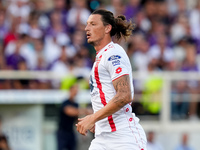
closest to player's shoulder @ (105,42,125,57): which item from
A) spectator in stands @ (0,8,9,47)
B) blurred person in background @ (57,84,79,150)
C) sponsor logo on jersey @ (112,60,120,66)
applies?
sponsor logo on jersey @ (112,60,120,66)

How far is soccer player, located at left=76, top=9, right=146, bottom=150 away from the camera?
4.50m

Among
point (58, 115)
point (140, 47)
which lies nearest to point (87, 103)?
point (58, 115)

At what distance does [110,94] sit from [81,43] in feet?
23.8

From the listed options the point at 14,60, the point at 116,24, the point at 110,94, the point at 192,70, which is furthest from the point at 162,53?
the point at 110,94

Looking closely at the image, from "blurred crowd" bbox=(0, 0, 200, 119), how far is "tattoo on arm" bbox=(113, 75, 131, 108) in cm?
626

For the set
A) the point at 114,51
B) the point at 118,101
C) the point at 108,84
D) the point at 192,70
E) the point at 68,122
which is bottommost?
the point at 68,122

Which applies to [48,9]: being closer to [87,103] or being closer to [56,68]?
[56,68]

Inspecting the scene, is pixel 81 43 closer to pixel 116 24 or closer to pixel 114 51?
pixel 116 24

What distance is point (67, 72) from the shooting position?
10938 mm

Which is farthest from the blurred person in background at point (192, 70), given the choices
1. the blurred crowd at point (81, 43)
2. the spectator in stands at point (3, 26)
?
the spectator in stands at point (3, 26)

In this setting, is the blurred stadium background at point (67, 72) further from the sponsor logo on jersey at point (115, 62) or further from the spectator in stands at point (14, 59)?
the sponsor logo on jersey at point (115, 62)

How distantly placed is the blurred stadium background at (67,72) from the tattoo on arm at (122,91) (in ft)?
20.5

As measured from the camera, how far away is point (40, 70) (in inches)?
433

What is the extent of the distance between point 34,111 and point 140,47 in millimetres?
3301
